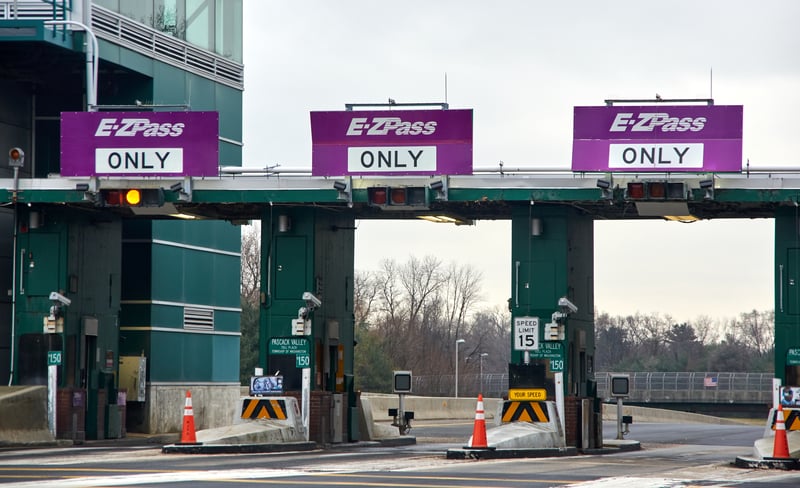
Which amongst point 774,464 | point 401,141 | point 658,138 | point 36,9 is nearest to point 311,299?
point 401,141

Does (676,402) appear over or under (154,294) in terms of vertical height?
under

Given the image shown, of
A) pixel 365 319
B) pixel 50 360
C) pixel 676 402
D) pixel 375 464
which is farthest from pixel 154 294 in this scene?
pixel 365 319

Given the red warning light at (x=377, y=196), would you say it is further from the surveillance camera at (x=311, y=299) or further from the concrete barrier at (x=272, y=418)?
the concrete barrier at (x=272, y=418)

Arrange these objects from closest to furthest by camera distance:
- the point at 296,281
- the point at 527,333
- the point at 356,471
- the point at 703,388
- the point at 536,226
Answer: the point at 356,471 < the point at 527,333 < the point at 536,226 < the point at 296,281 < the point at 703,388

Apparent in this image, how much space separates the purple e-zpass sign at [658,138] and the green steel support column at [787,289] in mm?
2481

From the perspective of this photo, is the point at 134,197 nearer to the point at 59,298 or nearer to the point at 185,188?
the point at 185,188

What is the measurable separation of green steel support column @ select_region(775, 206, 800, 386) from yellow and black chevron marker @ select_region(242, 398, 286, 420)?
35.5ft

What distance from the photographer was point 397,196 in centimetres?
3122

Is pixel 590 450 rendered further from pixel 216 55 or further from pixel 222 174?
pixel 216 55

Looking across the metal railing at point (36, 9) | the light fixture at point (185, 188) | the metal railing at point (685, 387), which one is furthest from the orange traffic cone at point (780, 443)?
the metal railing at point (685, 387)

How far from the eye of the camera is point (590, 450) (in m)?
31.7

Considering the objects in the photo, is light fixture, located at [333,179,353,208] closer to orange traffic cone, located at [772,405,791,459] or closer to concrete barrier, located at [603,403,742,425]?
orange traffic cone, located at [772,405,791,459]

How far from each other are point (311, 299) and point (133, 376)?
910cm

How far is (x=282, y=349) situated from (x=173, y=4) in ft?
46.7
